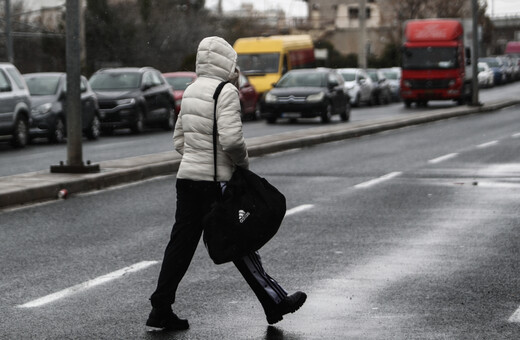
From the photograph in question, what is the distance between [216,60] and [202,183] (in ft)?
2.26

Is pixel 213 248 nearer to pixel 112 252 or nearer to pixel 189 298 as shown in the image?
pixel 189 298

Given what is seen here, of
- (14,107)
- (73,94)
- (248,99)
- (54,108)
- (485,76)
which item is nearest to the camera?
(73,94)

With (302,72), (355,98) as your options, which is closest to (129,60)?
(355,98)

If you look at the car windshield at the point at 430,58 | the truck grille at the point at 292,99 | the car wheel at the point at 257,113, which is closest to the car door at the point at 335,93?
the truck grille at the point at 292,99

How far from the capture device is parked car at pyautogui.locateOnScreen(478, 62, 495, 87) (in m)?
67.1

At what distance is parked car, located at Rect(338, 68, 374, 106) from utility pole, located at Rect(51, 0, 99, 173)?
100 ft

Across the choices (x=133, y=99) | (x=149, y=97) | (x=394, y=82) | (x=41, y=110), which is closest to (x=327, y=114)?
(x=149, y=97)

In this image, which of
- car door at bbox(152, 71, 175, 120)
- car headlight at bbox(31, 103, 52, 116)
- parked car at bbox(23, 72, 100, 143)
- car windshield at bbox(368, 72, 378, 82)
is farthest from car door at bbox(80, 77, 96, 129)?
car windshield at bbox(368, 72, 378, 82)

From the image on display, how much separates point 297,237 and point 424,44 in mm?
34249

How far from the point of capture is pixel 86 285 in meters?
8.09

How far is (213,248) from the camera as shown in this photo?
20.9 ft

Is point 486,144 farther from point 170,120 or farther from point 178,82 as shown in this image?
point 178,82

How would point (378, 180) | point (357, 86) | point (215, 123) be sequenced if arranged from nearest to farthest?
point (215, 123), point (378, 180), point (357, 86)

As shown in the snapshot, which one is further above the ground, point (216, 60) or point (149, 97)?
point (216, 60)
